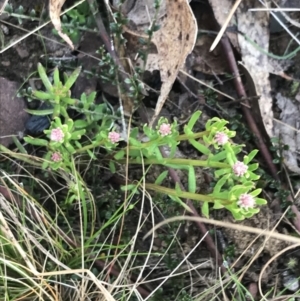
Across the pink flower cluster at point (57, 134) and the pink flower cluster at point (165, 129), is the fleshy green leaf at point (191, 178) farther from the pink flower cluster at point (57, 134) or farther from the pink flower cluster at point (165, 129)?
the pink flower cluster at point (57, 134)

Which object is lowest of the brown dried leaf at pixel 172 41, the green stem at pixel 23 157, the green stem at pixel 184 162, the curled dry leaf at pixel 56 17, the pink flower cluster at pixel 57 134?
the green stem at pixel 23 157

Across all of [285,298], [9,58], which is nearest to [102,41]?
[9,58]

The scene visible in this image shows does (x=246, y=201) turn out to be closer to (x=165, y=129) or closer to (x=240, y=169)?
(x=240, y=169)

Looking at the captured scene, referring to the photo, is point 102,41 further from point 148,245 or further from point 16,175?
point 148,245

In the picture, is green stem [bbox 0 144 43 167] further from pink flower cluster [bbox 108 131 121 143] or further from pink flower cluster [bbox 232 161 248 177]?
pink flower cluster [bbox 232 161 248 177]

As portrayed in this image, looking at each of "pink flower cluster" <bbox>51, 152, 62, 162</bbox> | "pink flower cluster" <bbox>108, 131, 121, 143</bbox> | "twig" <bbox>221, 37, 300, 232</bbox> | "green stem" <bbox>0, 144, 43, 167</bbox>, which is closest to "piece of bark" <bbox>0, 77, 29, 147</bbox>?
"green stem" <bbox>0, 144, 43, 167</bbox>

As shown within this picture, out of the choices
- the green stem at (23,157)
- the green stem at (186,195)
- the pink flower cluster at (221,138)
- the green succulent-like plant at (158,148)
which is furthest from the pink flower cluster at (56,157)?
the pink flower cluster at (221,138)

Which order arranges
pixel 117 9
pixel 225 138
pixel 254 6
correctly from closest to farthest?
pixel 225 138, pixel 117 9, pixel 254 6

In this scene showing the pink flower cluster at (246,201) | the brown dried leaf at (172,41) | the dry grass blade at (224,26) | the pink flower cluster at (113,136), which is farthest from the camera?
the dry grass blade at (224,26)
